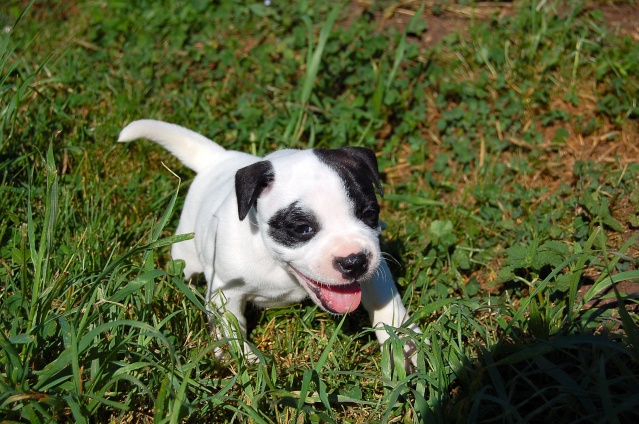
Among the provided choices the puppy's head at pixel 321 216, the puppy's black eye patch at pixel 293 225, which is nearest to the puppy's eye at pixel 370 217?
the puppy's head at pixel 321 216

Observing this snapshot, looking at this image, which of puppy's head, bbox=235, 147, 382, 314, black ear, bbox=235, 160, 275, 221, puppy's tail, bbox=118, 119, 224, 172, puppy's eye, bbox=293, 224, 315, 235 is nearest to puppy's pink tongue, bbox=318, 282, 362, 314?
puppy's head, bbox=235, 147, 382, 314

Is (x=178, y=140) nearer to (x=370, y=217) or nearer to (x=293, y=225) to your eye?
(x=293, y=225)

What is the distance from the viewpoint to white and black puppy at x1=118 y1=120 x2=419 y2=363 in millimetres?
3221

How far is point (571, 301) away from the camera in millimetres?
3182

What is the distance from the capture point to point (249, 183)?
3.31m

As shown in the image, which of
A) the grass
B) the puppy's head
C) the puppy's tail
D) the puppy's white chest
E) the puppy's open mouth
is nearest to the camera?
the grass

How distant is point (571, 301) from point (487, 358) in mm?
472

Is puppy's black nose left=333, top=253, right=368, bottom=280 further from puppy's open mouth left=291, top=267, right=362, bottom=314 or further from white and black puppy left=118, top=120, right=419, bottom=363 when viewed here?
puppy's open mouth left=291, top=267, right=362, bottom=314

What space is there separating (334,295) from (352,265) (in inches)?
15.6

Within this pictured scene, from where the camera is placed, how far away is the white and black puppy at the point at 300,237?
322cm

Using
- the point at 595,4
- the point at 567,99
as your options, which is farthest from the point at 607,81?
the point at 595,4

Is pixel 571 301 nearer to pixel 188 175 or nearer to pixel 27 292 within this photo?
pixel 27 292

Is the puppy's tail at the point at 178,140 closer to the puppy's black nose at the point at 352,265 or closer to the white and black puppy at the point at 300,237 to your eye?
the white and black puppy at the point at 300,237

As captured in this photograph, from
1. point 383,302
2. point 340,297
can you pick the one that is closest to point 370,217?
point 340,297
